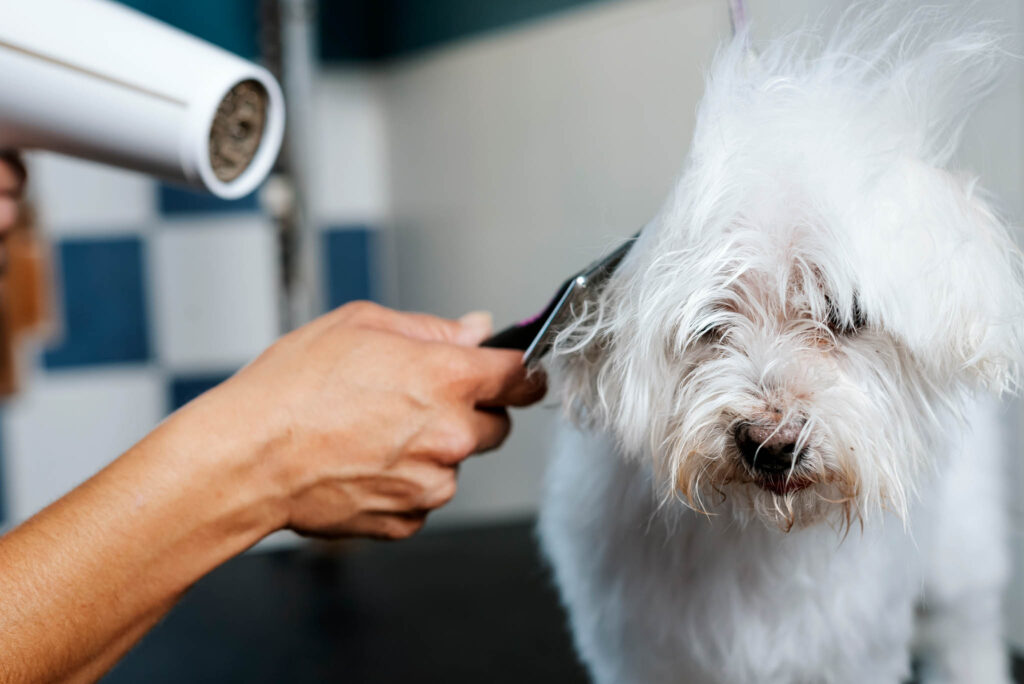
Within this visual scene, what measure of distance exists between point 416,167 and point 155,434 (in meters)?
1.32

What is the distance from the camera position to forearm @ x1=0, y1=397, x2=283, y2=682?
476 mm

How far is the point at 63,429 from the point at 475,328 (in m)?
1.43

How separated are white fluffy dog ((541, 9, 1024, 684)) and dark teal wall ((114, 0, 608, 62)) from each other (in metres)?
0.83

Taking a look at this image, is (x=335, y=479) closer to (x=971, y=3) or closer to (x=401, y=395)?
(x=401, y=395)

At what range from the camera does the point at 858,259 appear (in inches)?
18.1

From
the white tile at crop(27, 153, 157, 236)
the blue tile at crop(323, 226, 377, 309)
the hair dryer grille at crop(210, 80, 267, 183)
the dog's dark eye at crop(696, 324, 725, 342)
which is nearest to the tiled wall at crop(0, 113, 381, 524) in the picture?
the white tile at crop(27, 153, 157, 236)

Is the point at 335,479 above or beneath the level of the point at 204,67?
beneath

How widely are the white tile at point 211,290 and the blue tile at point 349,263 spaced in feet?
0.43

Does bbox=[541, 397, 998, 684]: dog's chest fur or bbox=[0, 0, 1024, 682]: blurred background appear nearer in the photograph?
bbox=[541, 397, 998, 684]: dog's chest fur

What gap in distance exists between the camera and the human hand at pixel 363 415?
528 millimetres

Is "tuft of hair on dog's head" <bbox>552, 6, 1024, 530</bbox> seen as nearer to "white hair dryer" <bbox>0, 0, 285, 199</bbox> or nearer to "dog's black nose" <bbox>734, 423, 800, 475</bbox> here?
"dog's black nose" <bbox>734, 423, 800, 475</bbox>

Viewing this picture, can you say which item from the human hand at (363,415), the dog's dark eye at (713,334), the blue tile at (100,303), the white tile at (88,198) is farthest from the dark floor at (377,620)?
the white tile at (88,198)

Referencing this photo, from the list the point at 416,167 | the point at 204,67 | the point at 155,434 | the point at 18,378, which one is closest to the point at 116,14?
the point at 204,67

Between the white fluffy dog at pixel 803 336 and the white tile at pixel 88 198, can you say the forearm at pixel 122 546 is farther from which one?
the white tile at pixel 88 198
